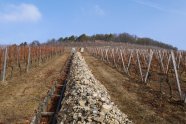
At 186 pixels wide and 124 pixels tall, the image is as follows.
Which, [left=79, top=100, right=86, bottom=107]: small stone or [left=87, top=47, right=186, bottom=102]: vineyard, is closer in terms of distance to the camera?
[left=79, top=100, right=86, bottom=107]: small stone

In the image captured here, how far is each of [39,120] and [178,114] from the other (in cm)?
496

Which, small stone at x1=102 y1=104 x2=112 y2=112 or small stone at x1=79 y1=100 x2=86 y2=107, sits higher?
small stone at x1=102 y1=104 x2=112 y2=112

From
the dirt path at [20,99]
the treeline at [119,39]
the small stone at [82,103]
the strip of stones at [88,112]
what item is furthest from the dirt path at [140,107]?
the treeline at [119,39]

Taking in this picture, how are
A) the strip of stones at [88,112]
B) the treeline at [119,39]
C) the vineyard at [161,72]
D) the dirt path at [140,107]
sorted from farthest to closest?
the treeline at [119,39], the vineyard at [161,72], the dirt path at [140,107], the strip of stones at [88,112]

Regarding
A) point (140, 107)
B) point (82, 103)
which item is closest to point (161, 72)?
point (140, 107)

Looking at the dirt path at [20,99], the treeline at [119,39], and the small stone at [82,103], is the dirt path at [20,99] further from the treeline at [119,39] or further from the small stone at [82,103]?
the treeline at [119,39]

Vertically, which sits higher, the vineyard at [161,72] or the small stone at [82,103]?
the small stone at [82,103]

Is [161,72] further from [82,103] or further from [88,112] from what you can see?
[88,112]

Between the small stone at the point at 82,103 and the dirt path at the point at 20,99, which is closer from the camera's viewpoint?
the small stone at the point at 82,103

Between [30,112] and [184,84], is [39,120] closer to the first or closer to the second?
[30,112]

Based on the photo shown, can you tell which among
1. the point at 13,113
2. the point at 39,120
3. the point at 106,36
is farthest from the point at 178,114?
the point at 106,36

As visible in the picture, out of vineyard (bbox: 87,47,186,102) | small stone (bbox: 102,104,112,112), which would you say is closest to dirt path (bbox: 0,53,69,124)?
small stone (bbox: 102,104,112,112)

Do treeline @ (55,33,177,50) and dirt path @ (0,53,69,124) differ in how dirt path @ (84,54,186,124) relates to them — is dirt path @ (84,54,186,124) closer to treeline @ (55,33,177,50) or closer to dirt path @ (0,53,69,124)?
dirt path @ (0,53,69,124)

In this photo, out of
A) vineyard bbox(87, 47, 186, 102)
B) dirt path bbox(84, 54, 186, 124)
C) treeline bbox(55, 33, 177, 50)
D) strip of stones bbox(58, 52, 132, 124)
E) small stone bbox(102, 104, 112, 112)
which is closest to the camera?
strip of stones bbox(58, 52, 132, 124)
